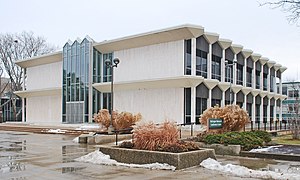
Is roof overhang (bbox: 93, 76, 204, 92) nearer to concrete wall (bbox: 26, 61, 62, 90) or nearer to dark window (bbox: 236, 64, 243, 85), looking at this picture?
dark window (bbox: 236, 64, 243, 85)

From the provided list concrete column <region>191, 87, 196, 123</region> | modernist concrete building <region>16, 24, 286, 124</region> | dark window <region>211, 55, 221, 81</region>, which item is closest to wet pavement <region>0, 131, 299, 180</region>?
concrete column <region>191, 87, 196, 123</region>

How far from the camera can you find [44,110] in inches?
1970

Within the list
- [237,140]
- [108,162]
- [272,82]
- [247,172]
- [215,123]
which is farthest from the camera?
[272,82]

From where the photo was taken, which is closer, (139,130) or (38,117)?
(139,130)

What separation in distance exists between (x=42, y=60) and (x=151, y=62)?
20.3 meters

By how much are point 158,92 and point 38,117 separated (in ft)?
76.1

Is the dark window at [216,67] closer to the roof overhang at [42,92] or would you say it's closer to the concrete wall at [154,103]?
the concrete wall at [154,103]

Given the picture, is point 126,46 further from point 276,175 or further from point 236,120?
point 276,175

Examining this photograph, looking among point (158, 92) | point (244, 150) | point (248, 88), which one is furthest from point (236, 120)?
point (248, 88)

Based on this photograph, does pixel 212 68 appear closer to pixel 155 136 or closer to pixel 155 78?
pixel 155 78

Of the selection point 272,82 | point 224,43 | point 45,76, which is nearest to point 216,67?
point 224,43

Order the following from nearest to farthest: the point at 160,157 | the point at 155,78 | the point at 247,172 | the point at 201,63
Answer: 1. the point at 247,172
2. the point at 160,157
3. the point at 155,78
4. the point at 201,63

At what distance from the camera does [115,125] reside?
22.9 m

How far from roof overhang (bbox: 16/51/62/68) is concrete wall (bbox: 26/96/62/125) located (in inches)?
199
